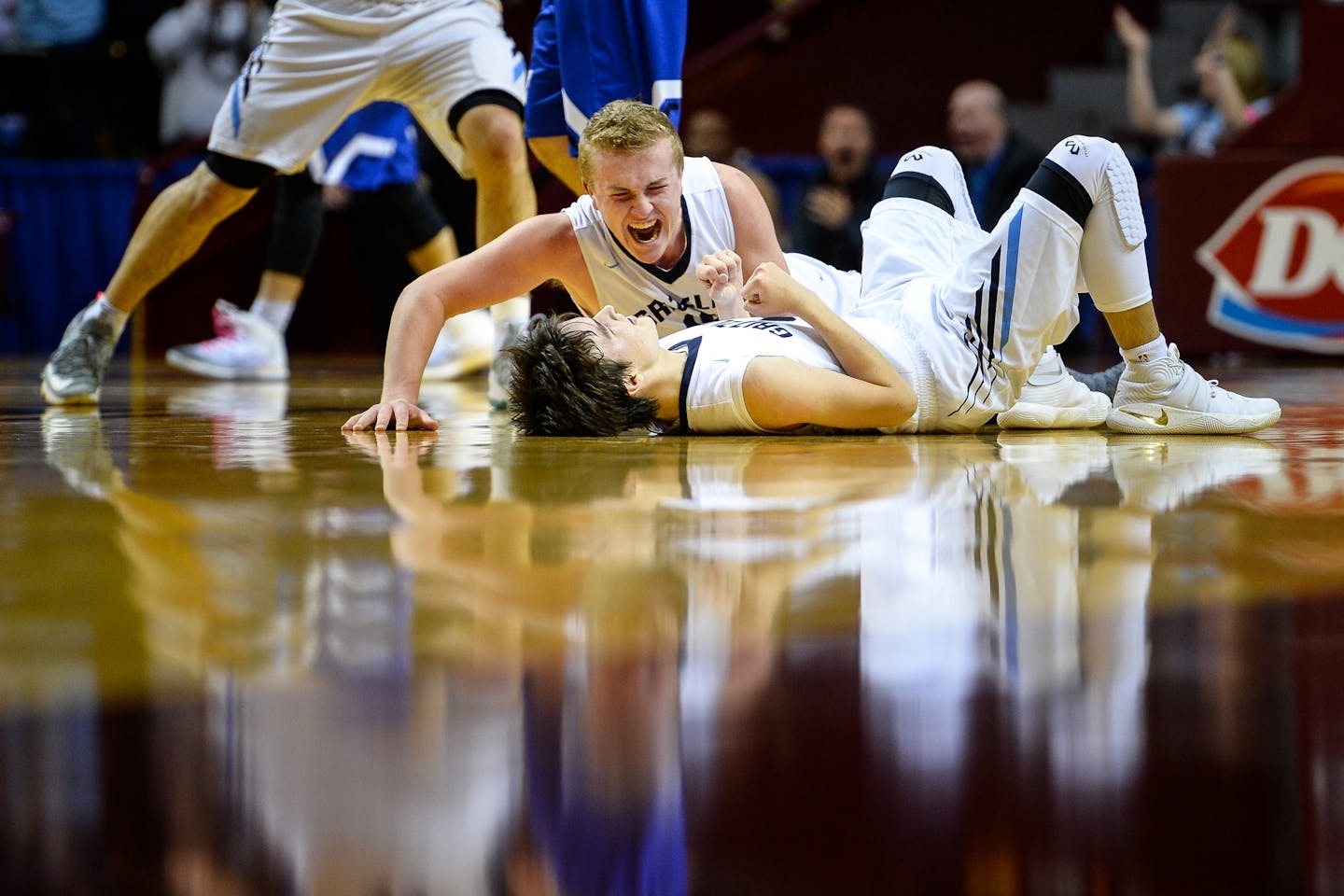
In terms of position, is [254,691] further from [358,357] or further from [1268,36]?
[1268,36]

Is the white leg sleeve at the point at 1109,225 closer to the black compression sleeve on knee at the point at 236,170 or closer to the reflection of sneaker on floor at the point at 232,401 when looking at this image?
the reflection of sneaker on floor at the point at 232,401

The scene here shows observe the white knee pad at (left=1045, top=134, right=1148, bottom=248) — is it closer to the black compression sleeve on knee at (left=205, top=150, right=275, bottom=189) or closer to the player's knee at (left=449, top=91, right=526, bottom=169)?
the player's knee at (left=449, top=91, right=526, bottom=169)

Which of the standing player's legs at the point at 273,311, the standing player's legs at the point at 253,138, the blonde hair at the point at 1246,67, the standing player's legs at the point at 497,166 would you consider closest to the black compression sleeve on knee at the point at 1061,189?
the standing player's legs at the point at 497,166

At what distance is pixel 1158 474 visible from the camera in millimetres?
2115

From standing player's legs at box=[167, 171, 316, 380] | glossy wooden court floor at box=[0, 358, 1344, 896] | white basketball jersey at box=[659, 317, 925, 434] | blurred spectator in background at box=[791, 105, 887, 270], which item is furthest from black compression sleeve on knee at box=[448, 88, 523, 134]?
blurred spectator in background at box=[791, 105, 887, 270]

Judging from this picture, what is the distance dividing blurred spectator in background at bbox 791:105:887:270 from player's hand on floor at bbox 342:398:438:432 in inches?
→ 154

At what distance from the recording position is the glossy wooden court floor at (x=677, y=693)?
0.71m

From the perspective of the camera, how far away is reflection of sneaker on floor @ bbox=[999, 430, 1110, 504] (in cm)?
200

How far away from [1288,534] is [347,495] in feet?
3.59

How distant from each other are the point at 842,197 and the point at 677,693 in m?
5.85

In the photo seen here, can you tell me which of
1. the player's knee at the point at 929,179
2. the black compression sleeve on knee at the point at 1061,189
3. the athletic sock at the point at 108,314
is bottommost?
the athletic sock at the point at 108,314

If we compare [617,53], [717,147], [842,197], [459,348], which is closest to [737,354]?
[617,53]

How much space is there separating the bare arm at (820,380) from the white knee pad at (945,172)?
0.63 m

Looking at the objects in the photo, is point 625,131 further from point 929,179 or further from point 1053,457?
point 1053,457
